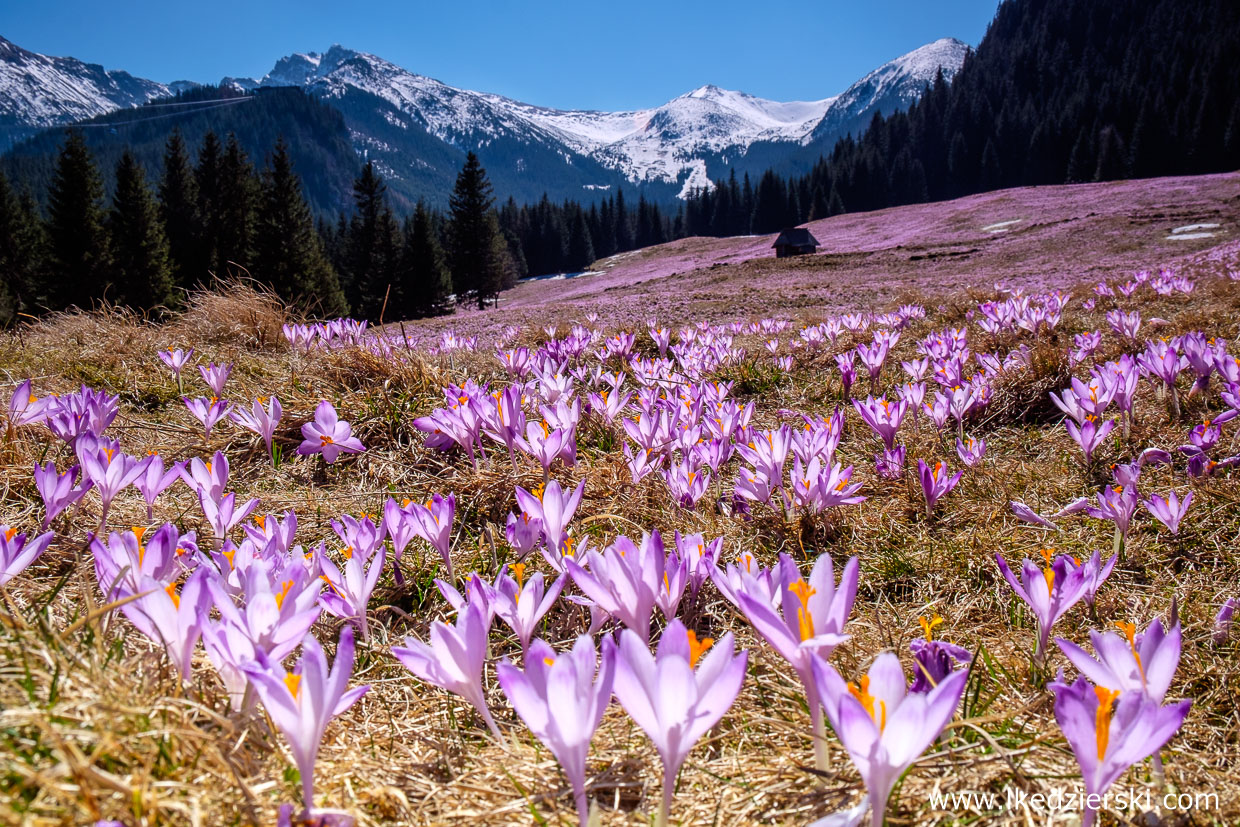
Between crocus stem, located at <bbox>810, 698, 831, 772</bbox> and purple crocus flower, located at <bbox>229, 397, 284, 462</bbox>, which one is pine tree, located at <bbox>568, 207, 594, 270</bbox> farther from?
crocus stem, located at <bbox>810, 698, 831, 772</bbox>

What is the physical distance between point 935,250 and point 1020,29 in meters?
109

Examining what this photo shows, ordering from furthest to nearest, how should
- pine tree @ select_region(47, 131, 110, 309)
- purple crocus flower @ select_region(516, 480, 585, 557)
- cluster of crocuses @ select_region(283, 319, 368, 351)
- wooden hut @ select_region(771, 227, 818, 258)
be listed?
wooden hut @ select_region(771, 227, 818, 258), pine tree @ select_region(47, 131, 110, 309), cluster of crocuses @ select_region(283, 319, 368, 351), purple crocus flower @ select_region(516, 480, 585, 557)

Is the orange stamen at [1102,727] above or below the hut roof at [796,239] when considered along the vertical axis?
below

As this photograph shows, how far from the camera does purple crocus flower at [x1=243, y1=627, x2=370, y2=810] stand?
0.70 m

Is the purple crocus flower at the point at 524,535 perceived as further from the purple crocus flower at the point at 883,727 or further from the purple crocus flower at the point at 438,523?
the purple crocus flower at the point at 883,727

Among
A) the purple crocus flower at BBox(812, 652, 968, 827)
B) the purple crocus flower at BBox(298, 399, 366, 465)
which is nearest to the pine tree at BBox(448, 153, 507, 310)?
the purple crocus flower at BBox(298, 399, 366, 465)

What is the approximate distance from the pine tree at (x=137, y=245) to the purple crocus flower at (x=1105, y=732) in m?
35.3

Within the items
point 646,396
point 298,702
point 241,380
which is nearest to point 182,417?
point 241,380

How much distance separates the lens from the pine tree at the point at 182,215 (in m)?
35.5

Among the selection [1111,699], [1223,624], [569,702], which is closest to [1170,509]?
[1223,624]

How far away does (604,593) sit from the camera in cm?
105

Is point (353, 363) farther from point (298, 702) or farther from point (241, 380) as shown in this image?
point (298, 702)

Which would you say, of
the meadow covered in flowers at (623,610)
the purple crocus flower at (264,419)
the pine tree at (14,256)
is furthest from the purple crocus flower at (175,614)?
the pine tree at (14,256)

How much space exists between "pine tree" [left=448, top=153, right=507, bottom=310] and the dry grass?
43144 mm
